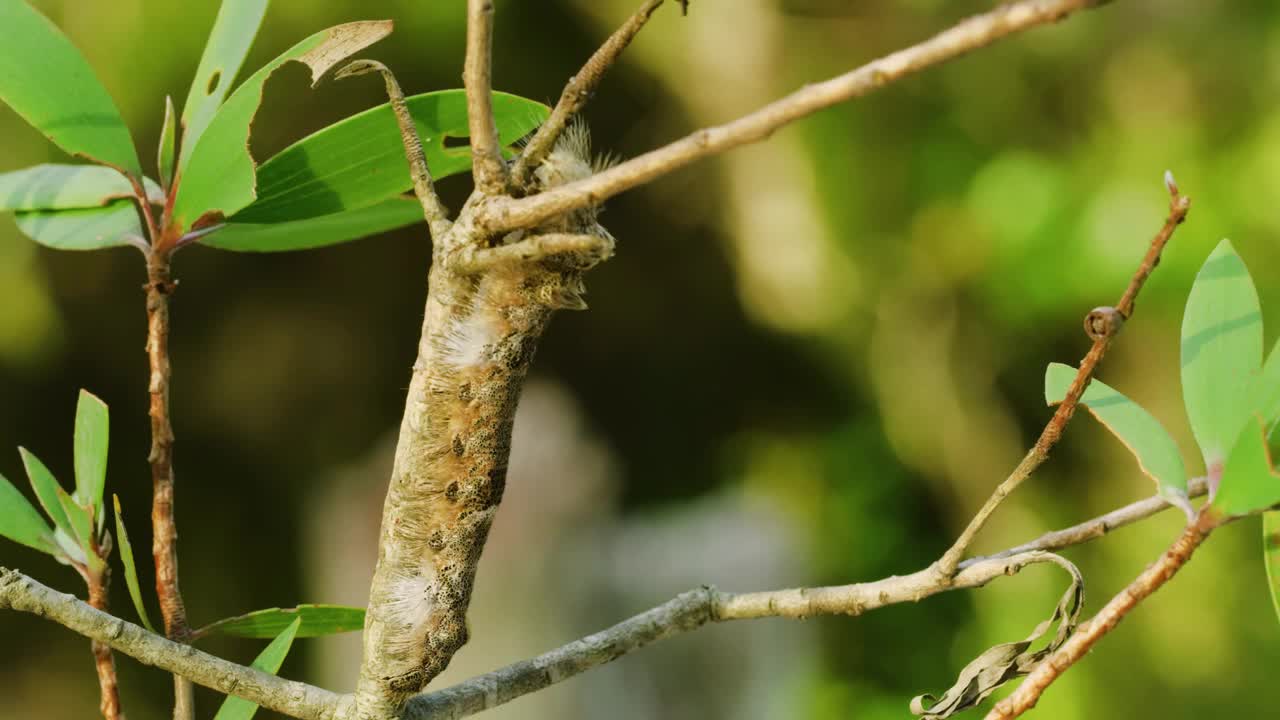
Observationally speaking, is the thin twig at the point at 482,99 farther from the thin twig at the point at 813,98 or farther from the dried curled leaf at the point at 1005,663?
the dried curled leaf at the point at 1005,663

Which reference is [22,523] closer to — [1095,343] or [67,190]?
[67,190]

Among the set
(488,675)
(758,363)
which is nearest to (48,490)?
(488,675)

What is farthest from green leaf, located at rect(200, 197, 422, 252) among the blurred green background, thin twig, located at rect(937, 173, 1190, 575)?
the blurred green background

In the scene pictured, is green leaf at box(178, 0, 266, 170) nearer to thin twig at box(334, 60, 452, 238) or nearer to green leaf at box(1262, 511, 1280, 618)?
thin twig at box(334, 60, 452, 238)

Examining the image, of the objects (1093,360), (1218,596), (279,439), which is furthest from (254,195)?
(1218,596)

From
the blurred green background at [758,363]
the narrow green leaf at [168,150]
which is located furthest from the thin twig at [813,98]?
the blurred green background at [758,363]
